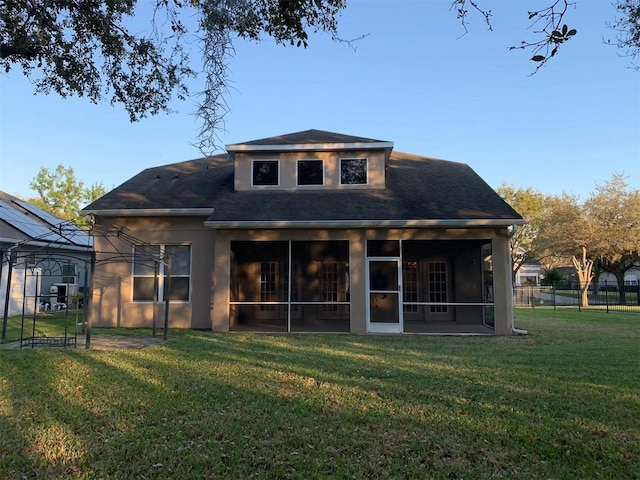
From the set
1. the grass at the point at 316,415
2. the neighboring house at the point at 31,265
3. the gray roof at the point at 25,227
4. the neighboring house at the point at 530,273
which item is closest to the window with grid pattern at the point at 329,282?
the grass at the point at 316,415

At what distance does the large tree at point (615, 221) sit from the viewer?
1088 inches

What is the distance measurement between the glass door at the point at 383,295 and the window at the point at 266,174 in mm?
3996

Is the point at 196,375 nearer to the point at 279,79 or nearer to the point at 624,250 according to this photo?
the point at 279,79

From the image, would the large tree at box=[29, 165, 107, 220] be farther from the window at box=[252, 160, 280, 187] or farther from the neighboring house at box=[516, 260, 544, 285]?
the neighboring house at box=[516, 260, 544, 285]

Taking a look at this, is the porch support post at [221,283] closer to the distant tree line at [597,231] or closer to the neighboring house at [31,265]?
the neighboring house at [31,265]

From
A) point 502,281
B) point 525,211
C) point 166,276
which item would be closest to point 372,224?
point 502,281

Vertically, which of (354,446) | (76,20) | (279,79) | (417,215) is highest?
(76,20)

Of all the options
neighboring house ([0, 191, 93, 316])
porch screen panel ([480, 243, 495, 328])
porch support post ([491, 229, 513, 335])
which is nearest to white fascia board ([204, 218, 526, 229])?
porch support post ([491, 229, 513, 335])

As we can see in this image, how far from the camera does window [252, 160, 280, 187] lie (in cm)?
1366

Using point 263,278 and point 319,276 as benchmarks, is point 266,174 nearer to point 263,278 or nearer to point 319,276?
point 263,278

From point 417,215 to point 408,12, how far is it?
6710 millimetres

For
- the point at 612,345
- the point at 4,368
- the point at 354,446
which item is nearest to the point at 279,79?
the point at 354,446

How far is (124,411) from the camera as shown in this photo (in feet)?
16.3

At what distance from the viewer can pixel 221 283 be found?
39.9 ft
